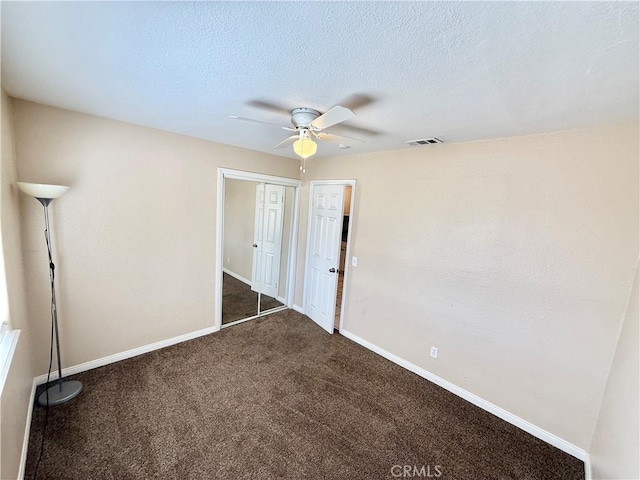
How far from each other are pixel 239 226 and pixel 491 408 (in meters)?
3.61

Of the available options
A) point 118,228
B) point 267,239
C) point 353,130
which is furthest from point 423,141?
point 118,228

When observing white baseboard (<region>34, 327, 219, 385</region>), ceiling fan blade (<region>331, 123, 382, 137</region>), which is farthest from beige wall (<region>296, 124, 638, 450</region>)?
white baseboard (<region>34, 327, 219, 385</region>)

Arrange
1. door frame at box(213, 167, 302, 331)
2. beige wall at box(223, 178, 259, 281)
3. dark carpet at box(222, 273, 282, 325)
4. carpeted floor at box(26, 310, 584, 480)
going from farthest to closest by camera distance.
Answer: dark carpet at box(222, 273, 282, 325) → beige wall at box(223, 178, 259, 281) → door frame at box(213, 167, 302, 331) → carpeted floor at box(26, 310, 584, 480)

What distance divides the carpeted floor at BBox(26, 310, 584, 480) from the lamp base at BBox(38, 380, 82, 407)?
0.05 meters

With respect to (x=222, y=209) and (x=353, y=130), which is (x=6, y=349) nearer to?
(x=222, y=209)

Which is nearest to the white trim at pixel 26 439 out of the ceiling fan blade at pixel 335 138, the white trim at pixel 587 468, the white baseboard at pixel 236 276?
the white baseboard at pixel 236 276

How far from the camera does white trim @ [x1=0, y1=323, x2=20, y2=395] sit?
1317mm

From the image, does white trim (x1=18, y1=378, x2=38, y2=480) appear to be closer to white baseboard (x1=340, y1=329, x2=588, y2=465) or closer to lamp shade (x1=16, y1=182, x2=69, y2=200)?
lamp shade (x1=16, y1=182, x2=69, y2=200)

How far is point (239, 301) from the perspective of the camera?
13.8 feet

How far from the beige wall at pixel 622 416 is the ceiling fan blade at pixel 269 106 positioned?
2.57 m

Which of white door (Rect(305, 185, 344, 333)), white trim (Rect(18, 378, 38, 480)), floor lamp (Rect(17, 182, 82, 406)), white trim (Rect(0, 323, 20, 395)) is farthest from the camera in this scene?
white door (Rect(305, 185, 344, 333))

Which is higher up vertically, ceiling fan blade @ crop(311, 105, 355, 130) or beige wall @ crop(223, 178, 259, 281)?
ceiling fan blade @ crop(311, 105, 355, 130)

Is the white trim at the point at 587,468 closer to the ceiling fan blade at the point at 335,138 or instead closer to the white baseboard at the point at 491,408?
the white baseboard at the point at 491,408

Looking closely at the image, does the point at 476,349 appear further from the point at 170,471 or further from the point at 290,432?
the point at 170,471
